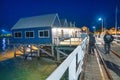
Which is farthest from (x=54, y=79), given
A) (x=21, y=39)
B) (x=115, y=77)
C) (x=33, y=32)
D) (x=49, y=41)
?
(x=21, y=39)

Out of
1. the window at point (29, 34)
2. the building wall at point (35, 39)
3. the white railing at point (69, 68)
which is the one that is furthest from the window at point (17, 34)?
the white railing at point (69, 68)

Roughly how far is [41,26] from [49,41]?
131 inches

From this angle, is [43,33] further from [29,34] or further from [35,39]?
[29,34]

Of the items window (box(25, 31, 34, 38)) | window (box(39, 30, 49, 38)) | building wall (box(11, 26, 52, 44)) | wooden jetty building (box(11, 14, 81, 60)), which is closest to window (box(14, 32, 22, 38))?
wooden jetty building (box(11, 14, 81, 60))

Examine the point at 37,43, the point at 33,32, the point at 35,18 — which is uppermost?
the point at 35,18

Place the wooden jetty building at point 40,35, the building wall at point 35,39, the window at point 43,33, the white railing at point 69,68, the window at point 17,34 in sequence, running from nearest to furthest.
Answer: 1. the white railing at point 69,68
2. the wooden jetty building at point 40,35
3. the building wall at point 35,39
4. the window at point 43,33
5. the window at point 17,34

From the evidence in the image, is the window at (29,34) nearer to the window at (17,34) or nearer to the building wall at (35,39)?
the building wall at (35,39)

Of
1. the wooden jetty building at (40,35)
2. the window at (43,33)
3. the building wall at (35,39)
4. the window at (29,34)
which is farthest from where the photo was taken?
the window at (29,34)

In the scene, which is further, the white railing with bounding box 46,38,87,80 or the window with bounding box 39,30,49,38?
the window with bounding box 39,30,49,38

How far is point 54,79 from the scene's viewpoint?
2102 mm

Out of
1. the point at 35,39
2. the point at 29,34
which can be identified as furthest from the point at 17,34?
the point at 35,39

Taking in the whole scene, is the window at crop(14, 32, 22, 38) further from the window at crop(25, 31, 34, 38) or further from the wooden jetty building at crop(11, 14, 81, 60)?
the window at crop(25, 31, 34, 38)

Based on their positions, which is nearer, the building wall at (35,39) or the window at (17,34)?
the building wall at (35,39)

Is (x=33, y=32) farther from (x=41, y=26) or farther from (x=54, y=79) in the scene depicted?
(x=54, y=79)
